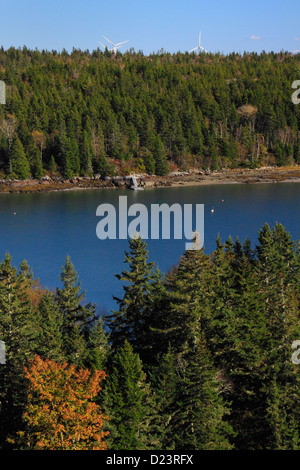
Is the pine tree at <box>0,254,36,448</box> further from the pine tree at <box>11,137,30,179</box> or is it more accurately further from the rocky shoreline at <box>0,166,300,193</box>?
the pine tree at <box>11,137,30,179</box>

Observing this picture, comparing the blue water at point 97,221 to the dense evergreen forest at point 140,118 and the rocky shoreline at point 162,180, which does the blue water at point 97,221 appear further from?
the dense evergreen forest at point 140,118

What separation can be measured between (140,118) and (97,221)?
62.8 metres

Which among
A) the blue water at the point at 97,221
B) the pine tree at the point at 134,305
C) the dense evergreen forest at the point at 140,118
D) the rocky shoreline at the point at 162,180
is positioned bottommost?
the pine tree at the point at 134,305

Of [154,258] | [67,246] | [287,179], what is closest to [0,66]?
[287,179]

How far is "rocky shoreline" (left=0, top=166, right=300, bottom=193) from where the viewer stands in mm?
109250

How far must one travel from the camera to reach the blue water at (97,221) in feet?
164

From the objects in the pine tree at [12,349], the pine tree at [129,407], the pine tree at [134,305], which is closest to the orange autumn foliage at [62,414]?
the pine tree at [129,407]

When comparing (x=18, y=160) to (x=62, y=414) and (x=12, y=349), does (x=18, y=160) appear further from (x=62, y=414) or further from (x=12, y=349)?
(x=62, y=414)

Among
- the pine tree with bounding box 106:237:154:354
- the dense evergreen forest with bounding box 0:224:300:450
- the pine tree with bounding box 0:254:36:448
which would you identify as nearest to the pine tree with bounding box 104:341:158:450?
the dense evergreen forest with bounding box 0:224:300:450

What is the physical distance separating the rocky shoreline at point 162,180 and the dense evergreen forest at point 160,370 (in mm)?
83937

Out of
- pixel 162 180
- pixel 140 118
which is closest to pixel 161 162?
pixel 162 180

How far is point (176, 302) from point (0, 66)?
166100 mm

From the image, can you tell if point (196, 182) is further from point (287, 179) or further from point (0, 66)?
point (0, 66)

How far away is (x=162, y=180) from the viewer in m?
119
